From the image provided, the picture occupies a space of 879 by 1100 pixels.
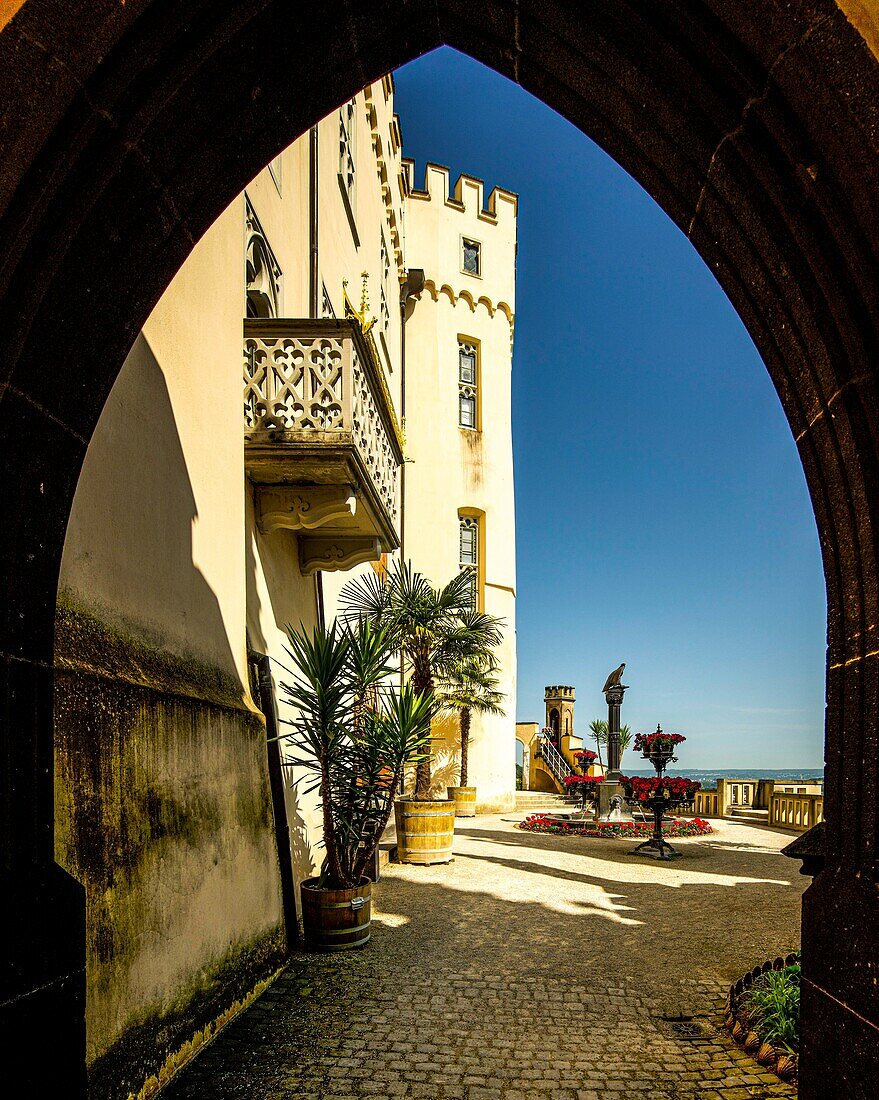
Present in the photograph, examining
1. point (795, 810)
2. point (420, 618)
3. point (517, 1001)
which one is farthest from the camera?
point (795, 810)

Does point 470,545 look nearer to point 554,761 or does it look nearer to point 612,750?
point 612,750

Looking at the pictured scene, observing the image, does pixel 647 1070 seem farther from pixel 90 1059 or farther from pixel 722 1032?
pixel 90 1059

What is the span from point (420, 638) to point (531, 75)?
1287 centimetres

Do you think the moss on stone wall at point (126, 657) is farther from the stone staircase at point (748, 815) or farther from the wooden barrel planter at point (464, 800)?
the stone staircase at point (748, 815)

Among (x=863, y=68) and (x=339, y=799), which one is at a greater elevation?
(x=863, y=68)

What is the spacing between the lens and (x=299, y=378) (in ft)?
23.3

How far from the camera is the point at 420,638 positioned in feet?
50.2

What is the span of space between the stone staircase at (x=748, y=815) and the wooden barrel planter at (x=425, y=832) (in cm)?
1160

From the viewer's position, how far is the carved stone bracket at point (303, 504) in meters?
7.53

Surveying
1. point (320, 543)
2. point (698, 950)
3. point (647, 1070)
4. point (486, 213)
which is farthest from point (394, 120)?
point (647, 1070)

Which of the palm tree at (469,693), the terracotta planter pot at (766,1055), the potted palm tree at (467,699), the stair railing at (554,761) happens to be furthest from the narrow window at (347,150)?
the stair railing at (554,761)

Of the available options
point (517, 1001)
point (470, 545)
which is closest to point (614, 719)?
point (470, 545)

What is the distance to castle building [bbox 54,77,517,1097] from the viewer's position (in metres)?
3.76

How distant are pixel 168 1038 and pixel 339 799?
352 centimetres
